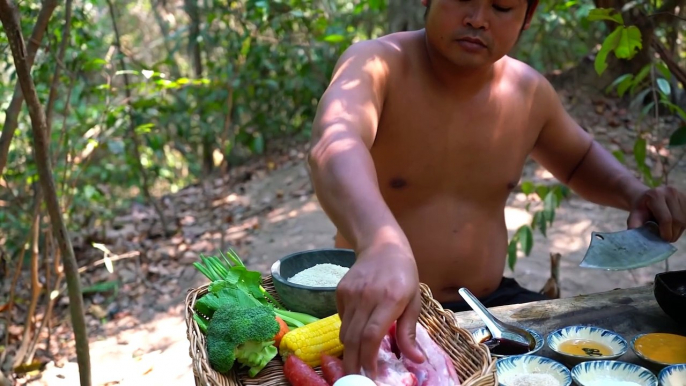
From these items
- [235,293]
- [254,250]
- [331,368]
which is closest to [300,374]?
[331,368]

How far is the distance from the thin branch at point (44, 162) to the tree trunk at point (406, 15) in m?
3.36

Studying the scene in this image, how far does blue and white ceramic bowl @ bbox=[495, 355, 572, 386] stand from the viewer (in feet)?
4.47

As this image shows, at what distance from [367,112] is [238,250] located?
317 centimetres

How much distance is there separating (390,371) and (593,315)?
87 cm

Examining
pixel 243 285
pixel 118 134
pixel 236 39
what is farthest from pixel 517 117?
pixel 236 39

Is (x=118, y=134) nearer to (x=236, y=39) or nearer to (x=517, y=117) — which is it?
(x=236, y=39)

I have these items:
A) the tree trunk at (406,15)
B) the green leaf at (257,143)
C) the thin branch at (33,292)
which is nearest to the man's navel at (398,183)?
the thin branch at (33,292)

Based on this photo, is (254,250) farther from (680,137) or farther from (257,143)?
(680,137)

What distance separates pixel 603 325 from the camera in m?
1.69

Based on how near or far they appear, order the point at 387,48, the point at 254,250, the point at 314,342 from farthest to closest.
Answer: the point at 254,250, the point at 387,48, the point at 314,342

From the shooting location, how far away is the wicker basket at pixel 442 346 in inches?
43.7

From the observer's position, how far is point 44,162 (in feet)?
6.77

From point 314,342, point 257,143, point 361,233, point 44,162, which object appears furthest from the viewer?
point 257,143

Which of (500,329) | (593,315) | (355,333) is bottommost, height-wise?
(593,315)
